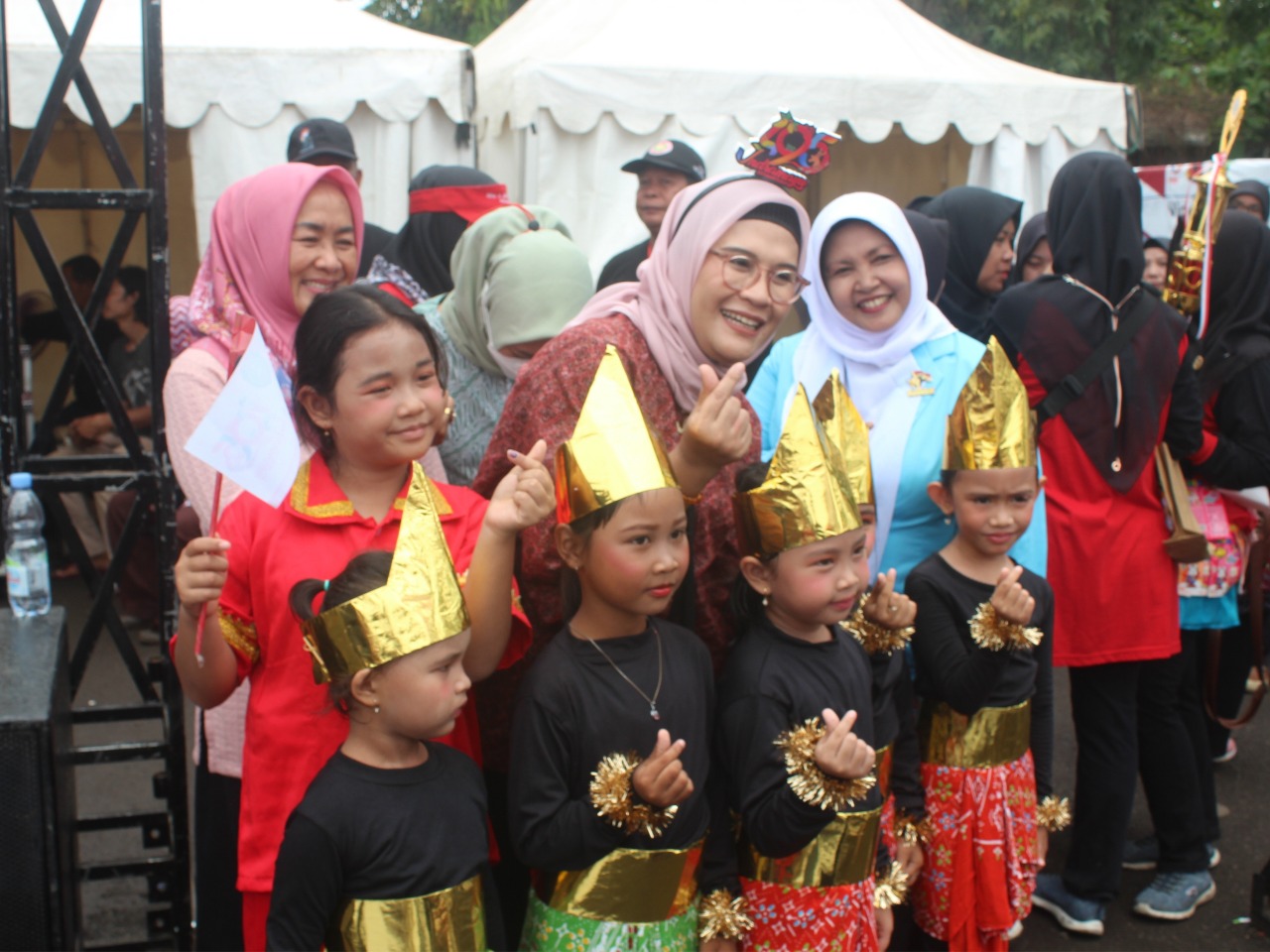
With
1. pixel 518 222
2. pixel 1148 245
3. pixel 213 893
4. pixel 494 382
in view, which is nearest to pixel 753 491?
pixel 494 382

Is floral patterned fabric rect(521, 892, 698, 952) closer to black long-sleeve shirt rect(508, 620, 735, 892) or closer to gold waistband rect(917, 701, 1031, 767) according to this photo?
black long-sleeve shirt rect(508, 620, 735, 892)

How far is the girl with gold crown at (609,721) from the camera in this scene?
2.13 metres

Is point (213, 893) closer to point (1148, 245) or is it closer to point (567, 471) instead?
Result: point (567, 471)

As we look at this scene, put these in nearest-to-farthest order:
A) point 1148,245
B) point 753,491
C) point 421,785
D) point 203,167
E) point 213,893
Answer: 1. point 421,785
2. point 753,491
3. point 213,893
4. point 1148,245
5. point 203,167

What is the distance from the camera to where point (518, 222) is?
334cm

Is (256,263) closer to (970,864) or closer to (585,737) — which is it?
(585,737)

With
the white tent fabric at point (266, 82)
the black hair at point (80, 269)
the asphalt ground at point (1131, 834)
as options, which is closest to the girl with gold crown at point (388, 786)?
the asphalt ground at point (1131, 834)

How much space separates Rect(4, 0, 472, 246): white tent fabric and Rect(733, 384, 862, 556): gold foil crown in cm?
506

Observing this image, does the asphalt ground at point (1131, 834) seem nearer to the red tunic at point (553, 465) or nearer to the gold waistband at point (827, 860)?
the gold waistband at point (827, 860)

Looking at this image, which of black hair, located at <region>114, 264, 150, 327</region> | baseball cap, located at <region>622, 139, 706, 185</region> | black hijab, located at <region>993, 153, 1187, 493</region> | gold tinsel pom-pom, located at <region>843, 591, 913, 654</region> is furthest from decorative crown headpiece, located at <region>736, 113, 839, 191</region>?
black hair, located at <region>114, 264, 150, 327</region>

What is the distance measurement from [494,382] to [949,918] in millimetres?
1721

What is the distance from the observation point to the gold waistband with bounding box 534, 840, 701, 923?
2.17m

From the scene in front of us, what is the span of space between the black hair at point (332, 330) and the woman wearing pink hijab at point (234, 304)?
0.36 m

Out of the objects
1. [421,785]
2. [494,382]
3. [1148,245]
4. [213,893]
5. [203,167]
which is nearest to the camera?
[421,785]
